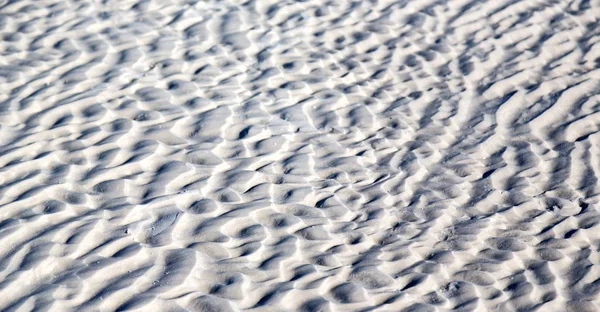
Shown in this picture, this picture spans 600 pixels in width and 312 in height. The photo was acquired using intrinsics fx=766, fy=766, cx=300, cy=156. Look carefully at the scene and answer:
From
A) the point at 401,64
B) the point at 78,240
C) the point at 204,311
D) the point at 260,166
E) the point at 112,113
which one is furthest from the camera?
the point at 401,64

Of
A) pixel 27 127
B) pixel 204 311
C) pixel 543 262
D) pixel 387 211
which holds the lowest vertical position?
pixel 543 262

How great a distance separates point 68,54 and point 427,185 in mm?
3169

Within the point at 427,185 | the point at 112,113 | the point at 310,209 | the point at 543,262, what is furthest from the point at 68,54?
the point at 543,262

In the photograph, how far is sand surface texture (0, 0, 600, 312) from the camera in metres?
4.13

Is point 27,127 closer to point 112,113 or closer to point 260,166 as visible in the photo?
point 112,113

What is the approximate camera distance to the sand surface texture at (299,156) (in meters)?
4.13

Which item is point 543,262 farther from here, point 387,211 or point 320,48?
point 320,48

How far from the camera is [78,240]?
13.9 ft

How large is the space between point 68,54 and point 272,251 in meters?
3.00

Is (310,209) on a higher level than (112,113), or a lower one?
lower

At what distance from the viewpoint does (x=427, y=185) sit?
5.26 m

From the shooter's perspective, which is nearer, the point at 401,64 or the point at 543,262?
the point at 543,262

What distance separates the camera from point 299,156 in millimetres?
5371

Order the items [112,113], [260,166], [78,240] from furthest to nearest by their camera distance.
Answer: [112,113] → [260,166] → [78,240]
